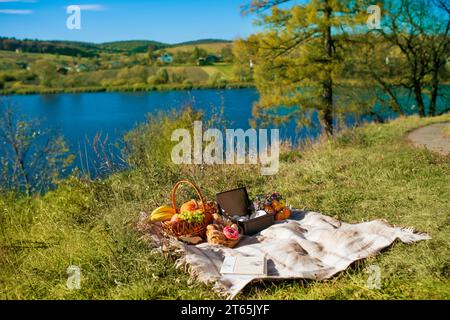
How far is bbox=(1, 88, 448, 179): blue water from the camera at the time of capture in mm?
21266

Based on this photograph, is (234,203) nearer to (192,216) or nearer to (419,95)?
(192,216)

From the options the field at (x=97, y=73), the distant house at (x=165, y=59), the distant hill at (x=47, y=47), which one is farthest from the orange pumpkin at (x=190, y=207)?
the distant house at (x=165, y=59)

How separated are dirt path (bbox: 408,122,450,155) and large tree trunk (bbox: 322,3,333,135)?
428cm

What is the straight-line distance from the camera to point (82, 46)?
42.7 m

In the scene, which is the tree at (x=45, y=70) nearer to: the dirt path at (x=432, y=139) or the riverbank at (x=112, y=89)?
the riverbank at (x=112, y=89)

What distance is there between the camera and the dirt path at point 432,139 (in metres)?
8.14

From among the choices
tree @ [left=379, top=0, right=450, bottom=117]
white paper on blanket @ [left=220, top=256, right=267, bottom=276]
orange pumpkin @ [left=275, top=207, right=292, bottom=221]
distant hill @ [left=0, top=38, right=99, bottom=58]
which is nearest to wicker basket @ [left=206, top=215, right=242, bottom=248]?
white paper on blanket @ [left=220, top=256, right=267, bottom=276]

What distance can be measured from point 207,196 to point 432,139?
19.7 feet

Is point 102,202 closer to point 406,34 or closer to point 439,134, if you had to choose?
point 439,134

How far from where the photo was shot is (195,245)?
14.6 ft

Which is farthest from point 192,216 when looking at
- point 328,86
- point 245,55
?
point 245,55

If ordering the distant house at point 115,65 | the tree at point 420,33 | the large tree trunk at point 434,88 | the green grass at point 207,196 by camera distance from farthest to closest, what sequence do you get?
1. the distant house at point 115,65
2. the large tree trunk at point 434,88
3. the tree at point 420,33
4. the green grass at point 207,196

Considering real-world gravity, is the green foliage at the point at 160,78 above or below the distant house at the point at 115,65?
below

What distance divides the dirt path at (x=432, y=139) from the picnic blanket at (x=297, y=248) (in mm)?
4189
